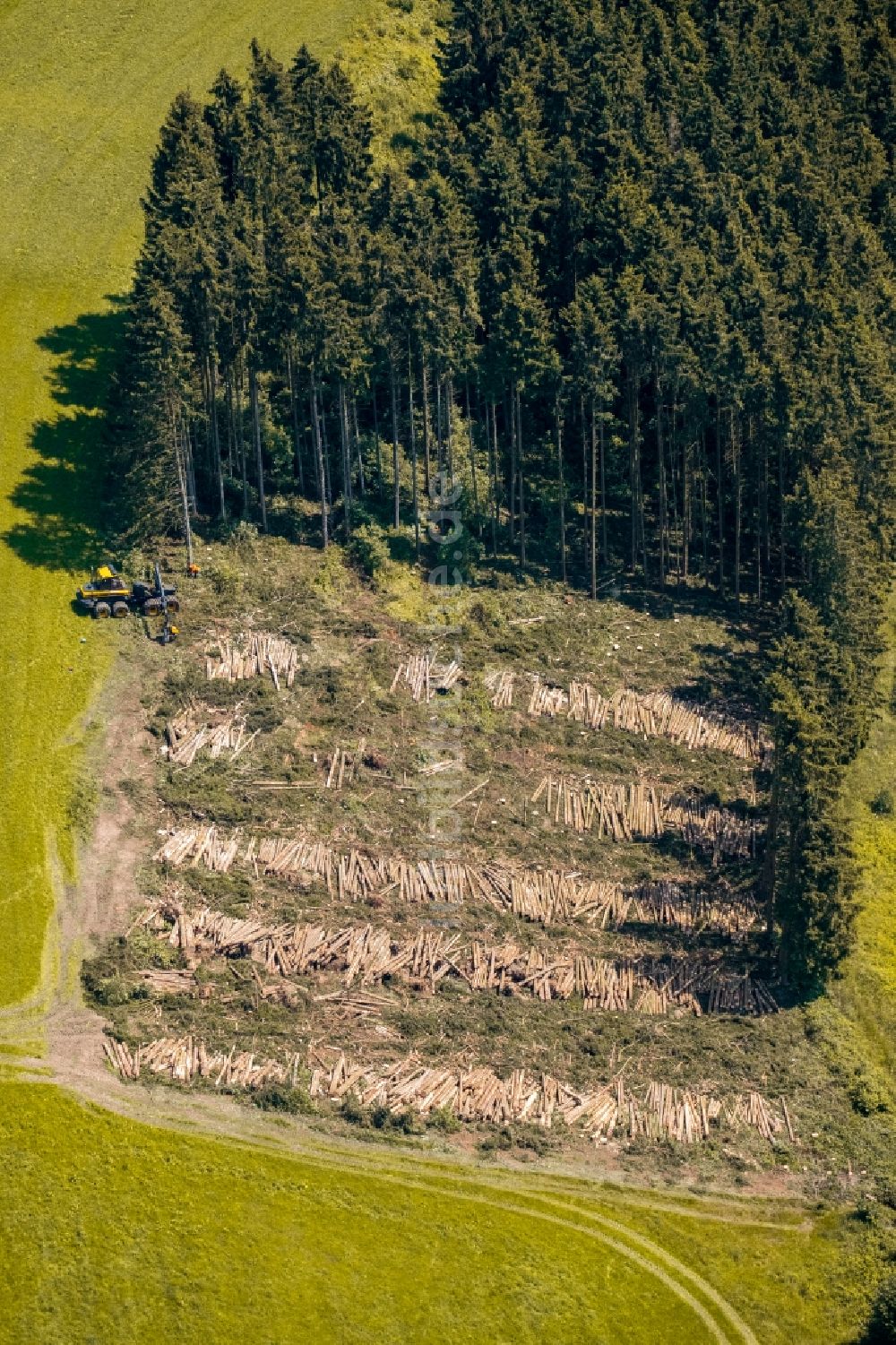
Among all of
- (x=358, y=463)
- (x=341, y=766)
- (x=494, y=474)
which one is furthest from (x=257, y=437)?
(x=341, y=766)

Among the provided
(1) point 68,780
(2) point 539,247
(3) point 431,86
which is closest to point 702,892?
(1) point 68,780

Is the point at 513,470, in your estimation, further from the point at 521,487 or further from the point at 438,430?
the point at 438,430

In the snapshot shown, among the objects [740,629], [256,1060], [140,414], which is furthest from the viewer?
[740,629]

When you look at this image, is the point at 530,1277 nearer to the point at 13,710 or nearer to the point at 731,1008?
the point at 731,1008

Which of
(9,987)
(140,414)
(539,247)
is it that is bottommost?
(9,987)

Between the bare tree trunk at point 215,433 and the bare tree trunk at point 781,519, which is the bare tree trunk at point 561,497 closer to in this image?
the bare tree trunk at point 781,519

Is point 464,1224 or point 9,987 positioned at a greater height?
point 9,987

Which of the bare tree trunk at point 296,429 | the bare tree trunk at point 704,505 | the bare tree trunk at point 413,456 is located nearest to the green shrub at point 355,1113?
the bare tree trunk at point 413,456
